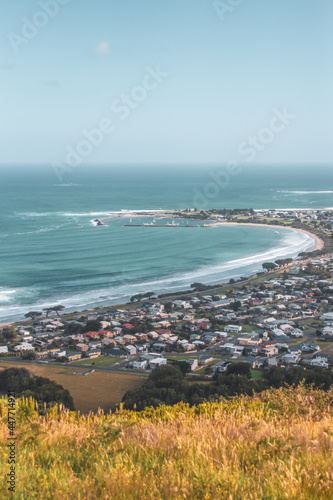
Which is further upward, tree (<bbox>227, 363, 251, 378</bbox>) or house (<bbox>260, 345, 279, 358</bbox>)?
tree (<bbox>227, 363, 251, 378</bbox>)

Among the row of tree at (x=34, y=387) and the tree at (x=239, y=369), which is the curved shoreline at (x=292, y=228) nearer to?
the tree at (x=239, y=369)

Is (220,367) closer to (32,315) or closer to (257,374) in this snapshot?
(257,374)

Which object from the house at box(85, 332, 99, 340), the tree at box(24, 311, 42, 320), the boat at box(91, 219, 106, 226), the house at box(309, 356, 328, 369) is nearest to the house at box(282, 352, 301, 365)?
the house at box(309, 356, 328, 369)

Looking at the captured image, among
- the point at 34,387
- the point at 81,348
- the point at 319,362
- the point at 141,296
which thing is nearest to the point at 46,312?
the point at 81,348

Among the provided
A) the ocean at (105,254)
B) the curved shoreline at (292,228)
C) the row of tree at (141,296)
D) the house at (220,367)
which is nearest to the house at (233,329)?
the house at (220,367)

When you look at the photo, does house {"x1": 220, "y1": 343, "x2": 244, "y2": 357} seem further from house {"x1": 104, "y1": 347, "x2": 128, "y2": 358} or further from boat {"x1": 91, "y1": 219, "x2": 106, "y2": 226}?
boat {"x1": 91, "y1": 219, "x2": 106, "y2": 226}
